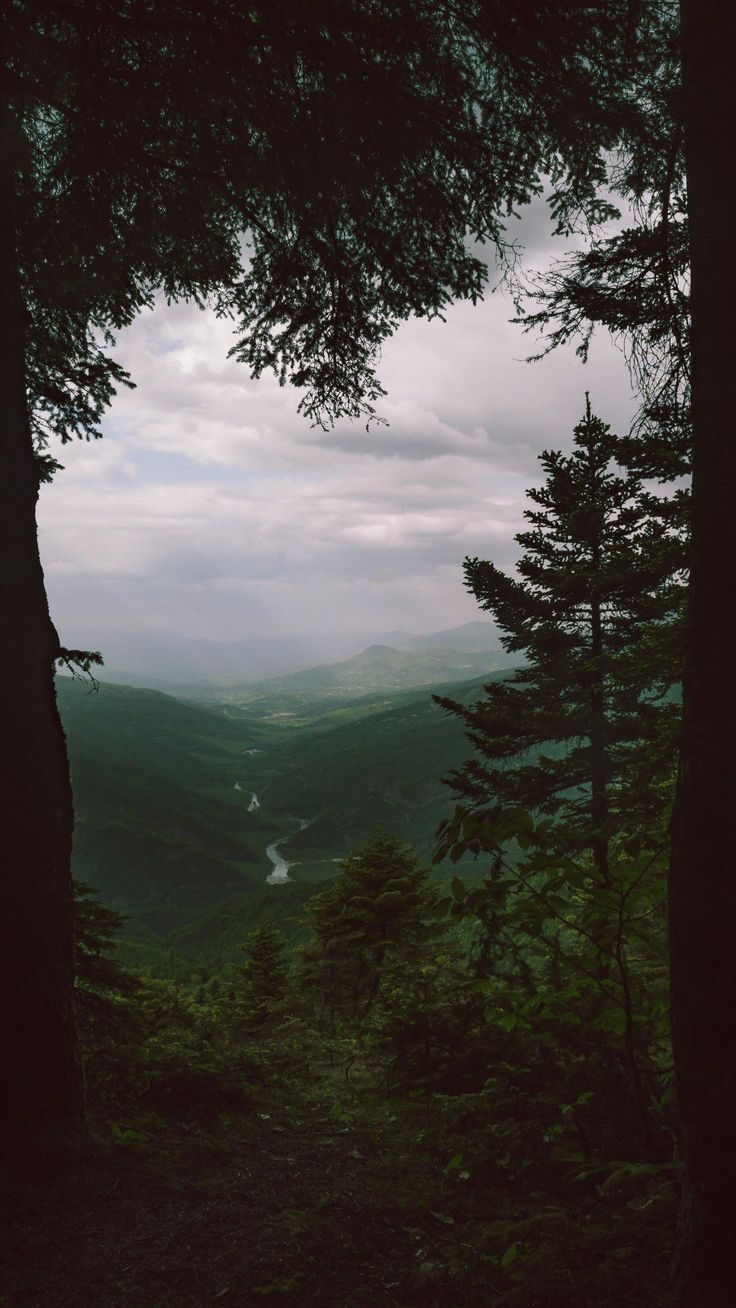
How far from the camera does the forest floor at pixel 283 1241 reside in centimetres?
267

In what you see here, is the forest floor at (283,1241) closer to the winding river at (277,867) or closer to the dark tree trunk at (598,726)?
the dark tree trunk at (598,726)

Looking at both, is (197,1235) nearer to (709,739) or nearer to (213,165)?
(709,739)

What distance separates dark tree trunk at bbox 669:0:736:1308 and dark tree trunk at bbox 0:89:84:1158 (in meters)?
3.56

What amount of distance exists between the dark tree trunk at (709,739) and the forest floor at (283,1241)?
0.49 m

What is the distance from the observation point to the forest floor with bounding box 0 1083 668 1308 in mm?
2670

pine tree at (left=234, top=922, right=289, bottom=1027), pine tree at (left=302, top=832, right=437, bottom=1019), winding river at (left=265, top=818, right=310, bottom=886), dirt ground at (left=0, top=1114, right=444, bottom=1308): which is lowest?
winding river at (left=265, top=818, right=310, bottom=886)

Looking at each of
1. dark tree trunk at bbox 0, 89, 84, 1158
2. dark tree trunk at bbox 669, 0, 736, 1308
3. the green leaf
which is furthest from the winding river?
dark tree trunk at bbox 669, 0, 736, 1308

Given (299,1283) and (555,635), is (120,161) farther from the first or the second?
(555,635)

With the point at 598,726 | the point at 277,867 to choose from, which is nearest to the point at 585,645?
the point at 598,726

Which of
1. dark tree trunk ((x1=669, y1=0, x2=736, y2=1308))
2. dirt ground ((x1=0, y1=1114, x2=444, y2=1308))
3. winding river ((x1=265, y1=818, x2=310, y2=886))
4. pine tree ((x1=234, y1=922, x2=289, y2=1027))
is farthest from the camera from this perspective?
winding river ((x1=265, y1=818, x2=310, y2=886))

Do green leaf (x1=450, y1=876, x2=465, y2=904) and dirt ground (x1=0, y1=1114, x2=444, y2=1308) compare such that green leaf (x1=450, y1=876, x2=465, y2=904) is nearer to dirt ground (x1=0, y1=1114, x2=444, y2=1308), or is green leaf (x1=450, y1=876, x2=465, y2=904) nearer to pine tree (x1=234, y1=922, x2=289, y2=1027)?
dirt ground (x1=0, y1=1114, x2=444, y2=1308)

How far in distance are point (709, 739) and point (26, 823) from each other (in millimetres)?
3893

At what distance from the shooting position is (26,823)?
394cm

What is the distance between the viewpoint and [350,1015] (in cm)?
1253
